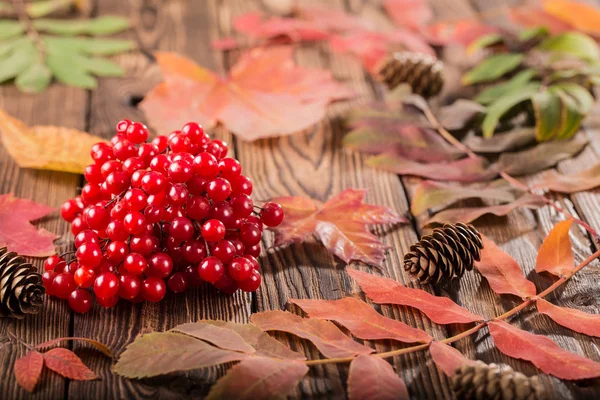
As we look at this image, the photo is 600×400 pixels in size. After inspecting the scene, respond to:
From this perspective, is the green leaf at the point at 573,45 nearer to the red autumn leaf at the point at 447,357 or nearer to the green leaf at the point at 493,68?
the green leaf at the point at 493,68

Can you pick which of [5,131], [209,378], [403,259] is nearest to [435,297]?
[403,259]

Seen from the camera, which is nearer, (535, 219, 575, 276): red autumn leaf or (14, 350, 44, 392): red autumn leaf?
(14, 350, 44, 392): red autumn leaf

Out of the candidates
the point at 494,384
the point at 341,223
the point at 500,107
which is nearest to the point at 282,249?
the point at 341,223

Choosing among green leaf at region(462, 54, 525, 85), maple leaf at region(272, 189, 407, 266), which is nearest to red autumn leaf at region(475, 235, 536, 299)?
maple leaf at region(272, 189, 407, 266)

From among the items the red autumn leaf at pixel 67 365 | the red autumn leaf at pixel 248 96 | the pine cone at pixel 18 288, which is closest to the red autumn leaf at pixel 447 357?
the red autumn leaf at pixel 67 365

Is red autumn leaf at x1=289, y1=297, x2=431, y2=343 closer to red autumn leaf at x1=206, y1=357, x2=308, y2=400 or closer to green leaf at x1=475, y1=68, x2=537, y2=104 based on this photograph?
red autumn leaf at x1=206, y1=357, x2=308, y2=400
